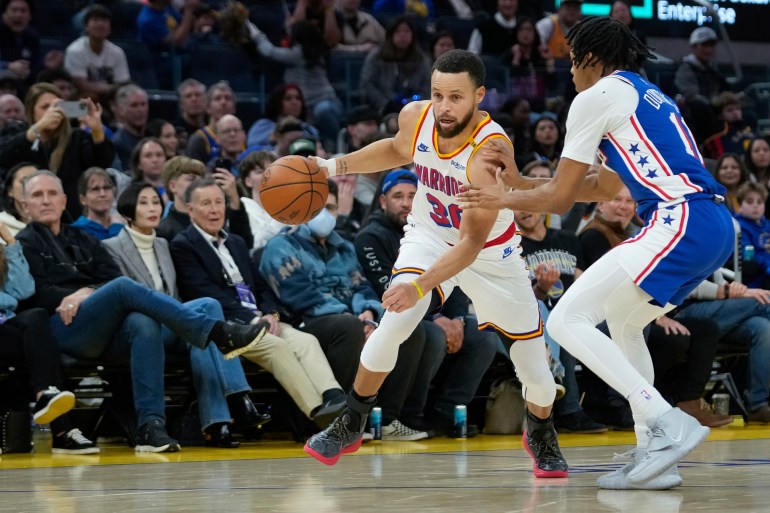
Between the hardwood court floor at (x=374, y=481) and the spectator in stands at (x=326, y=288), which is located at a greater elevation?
the spectator in stands at (x=326, y=288)

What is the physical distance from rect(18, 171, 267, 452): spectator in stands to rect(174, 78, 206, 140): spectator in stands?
11.9 ft

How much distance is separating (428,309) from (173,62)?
7259mm

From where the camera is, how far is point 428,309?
6098 mm

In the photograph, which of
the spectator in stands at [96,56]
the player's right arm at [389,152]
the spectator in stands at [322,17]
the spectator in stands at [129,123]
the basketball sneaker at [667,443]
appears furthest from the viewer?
the spectator in stands at [322,17]

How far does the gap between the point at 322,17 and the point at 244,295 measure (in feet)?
19.4

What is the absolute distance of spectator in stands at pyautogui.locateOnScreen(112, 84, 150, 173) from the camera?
35.1 feet

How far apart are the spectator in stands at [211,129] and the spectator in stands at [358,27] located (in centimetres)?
284

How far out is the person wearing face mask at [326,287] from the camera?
8.33 meters

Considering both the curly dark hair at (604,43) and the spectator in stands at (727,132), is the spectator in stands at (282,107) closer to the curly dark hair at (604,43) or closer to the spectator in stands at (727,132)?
the spectator in stands at (727,132)

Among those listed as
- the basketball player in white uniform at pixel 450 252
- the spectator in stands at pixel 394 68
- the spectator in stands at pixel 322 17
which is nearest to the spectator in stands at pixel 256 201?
the basketball player in white uniform at pixel 450 252

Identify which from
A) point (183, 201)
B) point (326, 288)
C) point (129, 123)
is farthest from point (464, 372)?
point (129, 123)

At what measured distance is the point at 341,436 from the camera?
6012mm

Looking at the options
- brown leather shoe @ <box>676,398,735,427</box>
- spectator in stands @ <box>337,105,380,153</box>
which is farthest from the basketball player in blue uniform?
spectator in stands @ <box>337,105,380,153</box>

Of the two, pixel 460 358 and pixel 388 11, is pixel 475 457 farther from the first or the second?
pixel 388 11
